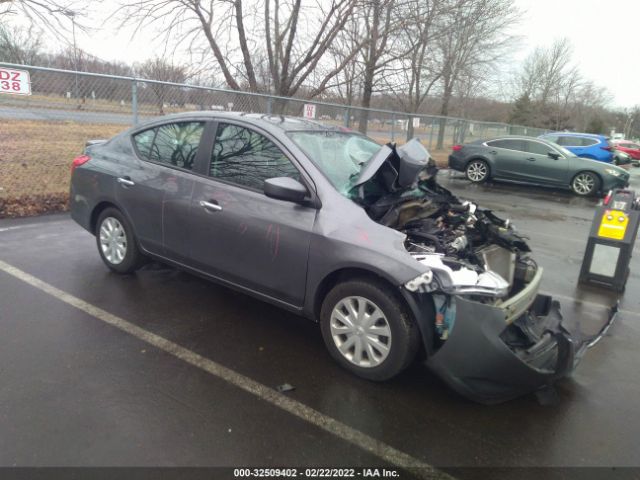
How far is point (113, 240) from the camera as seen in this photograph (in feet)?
15.0

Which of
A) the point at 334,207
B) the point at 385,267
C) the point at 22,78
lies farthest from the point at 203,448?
the point at 22,78

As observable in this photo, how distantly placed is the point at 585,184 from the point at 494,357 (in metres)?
12.5

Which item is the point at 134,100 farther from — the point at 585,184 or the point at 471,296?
the point at 585,184

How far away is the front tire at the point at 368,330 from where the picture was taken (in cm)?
286

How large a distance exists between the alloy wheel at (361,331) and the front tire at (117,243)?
234 cm

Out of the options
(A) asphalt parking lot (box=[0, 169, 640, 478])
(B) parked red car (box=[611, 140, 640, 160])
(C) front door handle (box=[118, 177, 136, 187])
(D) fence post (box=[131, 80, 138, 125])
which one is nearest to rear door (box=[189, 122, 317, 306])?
(A) asphalt parking lot (box=[0, 169, 640, 478])

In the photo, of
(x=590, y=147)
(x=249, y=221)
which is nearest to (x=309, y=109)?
(x=249, y=221)

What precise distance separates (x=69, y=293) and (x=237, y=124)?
7.15ft

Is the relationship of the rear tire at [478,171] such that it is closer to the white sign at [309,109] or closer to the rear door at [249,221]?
the white sign at [309,109]

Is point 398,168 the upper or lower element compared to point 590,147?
lower

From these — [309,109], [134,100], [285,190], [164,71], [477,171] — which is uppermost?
[164,71]

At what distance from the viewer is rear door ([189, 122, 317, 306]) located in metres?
3.29

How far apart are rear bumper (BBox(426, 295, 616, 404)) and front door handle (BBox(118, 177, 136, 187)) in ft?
10.2

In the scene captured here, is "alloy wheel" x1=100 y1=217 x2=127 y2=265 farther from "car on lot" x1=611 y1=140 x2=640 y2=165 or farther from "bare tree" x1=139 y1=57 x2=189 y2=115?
"car on lot" x1=611 y1=140 x2=640 y2=165
